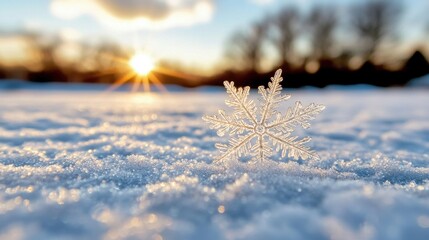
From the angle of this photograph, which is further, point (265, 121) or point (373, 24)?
point (373, 24)

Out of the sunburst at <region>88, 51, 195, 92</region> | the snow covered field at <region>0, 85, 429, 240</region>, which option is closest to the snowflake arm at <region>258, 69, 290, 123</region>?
the snow covered field at <region>0, 85, 429, 240</region>

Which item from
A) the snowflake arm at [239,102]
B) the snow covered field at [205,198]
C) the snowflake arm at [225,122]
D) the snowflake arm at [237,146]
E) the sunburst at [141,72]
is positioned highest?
the sunburst at [141,72]

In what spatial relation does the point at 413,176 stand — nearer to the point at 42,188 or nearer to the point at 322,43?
the point at 42,188

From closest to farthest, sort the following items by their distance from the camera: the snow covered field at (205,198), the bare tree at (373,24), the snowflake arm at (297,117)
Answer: the snow covered field at (205,198)
the snowflake arm at (297,117)
the bare tree at (373,24)

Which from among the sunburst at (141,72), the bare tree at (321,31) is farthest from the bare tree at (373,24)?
the sunburst at (141,72)

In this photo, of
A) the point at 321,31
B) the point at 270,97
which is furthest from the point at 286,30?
the point at 270,97

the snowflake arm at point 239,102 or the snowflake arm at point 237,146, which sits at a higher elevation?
the snowflake arm at point 239,102

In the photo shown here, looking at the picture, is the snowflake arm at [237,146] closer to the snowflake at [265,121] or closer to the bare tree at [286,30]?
the snowflake at [265,121]

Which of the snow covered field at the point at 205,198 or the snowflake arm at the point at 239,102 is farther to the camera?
the snowflake arm at the point at 239,102

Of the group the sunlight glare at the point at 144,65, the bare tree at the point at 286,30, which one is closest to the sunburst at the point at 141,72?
the sunlight glare at the point at 144,65

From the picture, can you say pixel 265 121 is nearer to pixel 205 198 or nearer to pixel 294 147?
pixel 294 147

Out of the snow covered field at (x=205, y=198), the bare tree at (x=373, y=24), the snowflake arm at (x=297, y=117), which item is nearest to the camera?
the snow covered field at (x=205, y=198)
